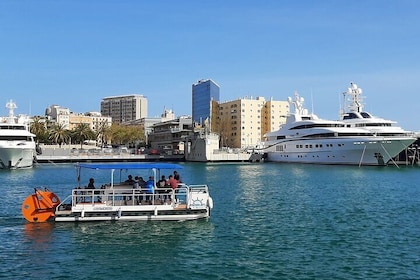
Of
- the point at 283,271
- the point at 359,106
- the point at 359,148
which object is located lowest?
the point at 283,271

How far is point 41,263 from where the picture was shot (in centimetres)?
1898

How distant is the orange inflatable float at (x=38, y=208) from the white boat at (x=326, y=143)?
7333 cm

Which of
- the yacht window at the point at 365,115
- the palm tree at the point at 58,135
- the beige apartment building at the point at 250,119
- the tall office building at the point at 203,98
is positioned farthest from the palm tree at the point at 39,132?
the yacht window at the point at 365,115

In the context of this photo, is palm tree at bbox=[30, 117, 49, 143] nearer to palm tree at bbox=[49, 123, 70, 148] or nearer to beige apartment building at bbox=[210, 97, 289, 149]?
palm tree at bbox=[49, 123, 70, 148]

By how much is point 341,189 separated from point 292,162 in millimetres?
62853

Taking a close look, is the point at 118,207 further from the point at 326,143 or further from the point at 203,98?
the point at 203,98

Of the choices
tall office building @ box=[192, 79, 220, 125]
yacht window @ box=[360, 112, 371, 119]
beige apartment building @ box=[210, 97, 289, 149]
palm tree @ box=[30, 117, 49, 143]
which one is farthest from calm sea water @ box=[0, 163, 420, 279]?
tall office building @ box=[192, 79, 220, 125]

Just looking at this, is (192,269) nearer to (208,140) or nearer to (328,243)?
(328,243)

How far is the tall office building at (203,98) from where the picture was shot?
184 meters

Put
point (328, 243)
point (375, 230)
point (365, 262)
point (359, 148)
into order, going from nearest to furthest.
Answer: point (365, 262) → point (328, 243) → point (375, 230) → point (359, 148)

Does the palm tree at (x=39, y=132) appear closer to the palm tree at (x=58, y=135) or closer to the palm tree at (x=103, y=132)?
the palm tree at (x=58, y=135)

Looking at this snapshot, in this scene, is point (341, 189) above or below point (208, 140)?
below

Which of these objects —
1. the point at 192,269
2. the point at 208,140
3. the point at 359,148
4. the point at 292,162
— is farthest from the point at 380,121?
the point at 192,269

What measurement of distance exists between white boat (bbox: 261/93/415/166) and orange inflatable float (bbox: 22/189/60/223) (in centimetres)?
7333
